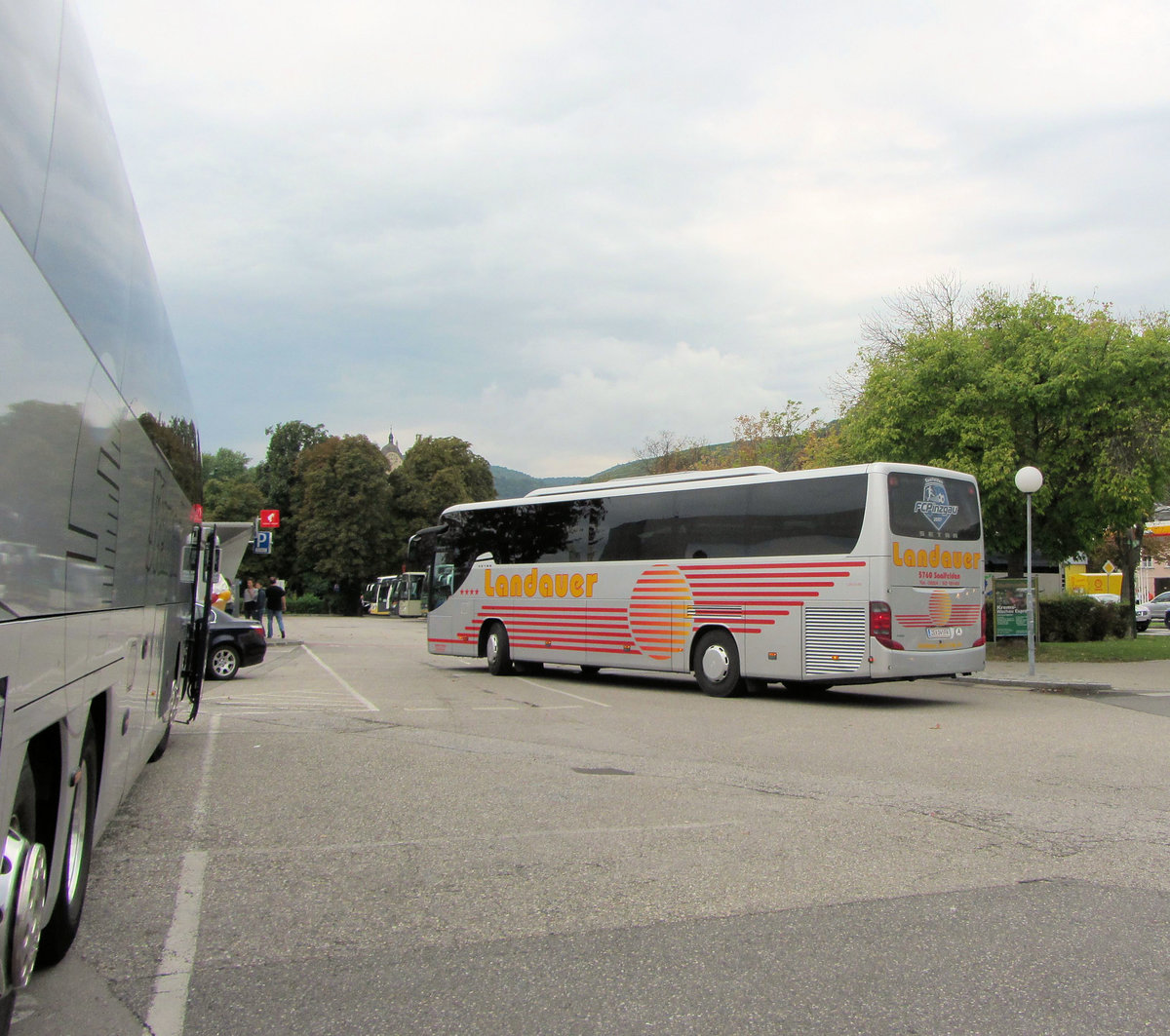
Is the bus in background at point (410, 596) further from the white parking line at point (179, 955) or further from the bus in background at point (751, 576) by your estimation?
the white parking line at point (179, 955)

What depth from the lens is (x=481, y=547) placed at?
21.6 metres

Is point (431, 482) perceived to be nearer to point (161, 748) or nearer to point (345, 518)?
point (345, 518)

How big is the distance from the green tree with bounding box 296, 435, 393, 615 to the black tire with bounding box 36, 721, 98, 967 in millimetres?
68675

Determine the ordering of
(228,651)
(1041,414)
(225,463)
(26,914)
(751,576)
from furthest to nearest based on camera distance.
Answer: (225,463)
(1041,414)
(228,651)
(751,576)
(26,914)

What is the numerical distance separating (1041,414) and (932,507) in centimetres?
1130

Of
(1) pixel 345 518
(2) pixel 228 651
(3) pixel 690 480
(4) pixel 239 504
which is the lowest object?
(2) pixel 228 651

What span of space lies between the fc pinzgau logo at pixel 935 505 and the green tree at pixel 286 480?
2561 inches

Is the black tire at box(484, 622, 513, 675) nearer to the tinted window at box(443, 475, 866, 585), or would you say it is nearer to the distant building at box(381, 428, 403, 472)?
the tinted window at box(443, 475, 866, 585)

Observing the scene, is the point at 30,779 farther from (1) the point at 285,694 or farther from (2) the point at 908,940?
(1) the point at 285,694

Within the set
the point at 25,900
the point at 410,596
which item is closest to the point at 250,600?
the point at 410,596

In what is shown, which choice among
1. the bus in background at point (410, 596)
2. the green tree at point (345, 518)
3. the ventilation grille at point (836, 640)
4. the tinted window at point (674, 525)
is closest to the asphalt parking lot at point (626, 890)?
the ventilation grille at point (836, 640)

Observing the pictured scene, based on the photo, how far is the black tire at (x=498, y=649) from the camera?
2109 cm

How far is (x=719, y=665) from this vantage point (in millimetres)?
17172

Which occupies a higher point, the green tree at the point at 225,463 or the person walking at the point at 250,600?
the green tree at the point at 225,463
